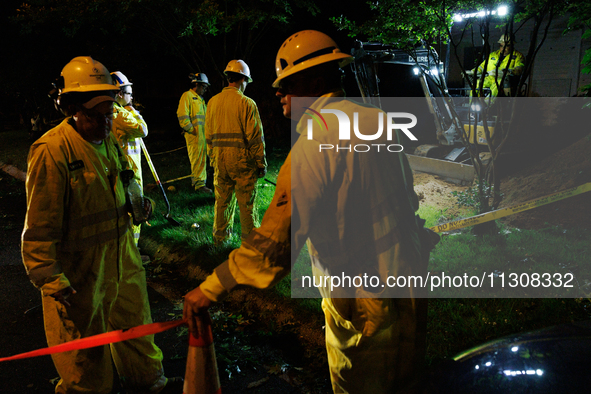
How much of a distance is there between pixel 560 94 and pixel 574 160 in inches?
249

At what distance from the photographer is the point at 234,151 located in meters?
5.60

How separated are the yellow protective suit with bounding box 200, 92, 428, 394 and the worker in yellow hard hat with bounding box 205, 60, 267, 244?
3.64m

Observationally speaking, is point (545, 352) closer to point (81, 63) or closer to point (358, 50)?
point (81, 63)

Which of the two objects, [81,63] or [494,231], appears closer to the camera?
[81,63]

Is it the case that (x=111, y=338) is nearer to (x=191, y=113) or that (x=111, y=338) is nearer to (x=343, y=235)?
(x=343, y=235)

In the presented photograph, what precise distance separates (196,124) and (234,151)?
4142 mm

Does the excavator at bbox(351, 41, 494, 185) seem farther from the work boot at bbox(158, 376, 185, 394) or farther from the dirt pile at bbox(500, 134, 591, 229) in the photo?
the work boot at bbox(158, 376, 185, 394)

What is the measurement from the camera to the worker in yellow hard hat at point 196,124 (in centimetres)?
905

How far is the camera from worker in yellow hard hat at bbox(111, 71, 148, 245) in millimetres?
5449

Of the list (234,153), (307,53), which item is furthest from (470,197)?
(307,53)

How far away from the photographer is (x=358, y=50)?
920 cm

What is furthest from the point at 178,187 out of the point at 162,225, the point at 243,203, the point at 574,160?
the point at 574,160

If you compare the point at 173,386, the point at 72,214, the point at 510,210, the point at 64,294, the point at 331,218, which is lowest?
the point at 173,386

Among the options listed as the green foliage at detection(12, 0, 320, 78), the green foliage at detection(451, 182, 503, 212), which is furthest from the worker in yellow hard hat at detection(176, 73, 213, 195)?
the green foliage at detection(451, 182, 503, 212)
